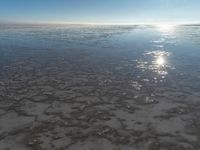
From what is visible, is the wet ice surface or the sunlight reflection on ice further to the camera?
the sunlight reflection on ice

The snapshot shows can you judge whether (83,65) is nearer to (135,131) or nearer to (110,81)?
(110,81)

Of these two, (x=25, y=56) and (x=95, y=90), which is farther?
(x=25, y=56)

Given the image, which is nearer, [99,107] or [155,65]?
[99,107]

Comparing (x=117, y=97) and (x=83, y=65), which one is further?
(x=83, y=65)

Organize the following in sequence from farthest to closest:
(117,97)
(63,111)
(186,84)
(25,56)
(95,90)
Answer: (25,56)
(186,84)
(95,90)
(117,97)
(63,111)

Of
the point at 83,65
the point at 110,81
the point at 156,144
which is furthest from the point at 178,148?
the point at 83,65

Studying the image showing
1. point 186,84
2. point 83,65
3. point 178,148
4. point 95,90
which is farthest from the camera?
point 83,65

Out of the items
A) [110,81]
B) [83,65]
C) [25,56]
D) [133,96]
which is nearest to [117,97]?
[133,96]

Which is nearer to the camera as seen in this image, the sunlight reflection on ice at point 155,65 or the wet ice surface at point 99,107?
the wet ice surface at point 99,107

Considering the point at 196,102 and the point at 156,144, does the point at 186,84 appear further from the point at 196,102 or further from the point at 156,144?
the point at 156,144
